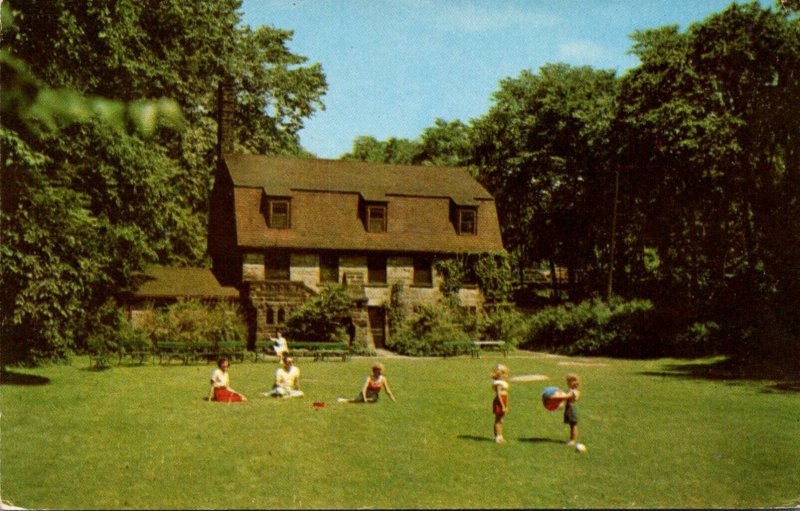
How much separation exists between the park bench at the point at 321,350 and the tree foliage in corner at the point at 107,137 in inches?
264

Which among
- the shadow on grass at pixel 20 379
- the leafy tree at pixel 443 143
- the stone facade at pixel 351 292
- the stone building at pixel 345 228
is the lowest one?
the shadow on grass at pixel 20 379

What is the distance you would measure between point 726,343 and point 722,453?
16894mm

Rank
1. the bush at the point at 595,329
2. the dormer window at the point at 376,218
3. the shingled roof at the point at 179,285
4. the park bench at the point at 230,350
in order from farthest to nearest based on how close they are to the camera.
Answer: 1. the dormer window at the point at 376,218
2. the bush at the point at 595,329
3. the shingled roof at the point at 179,285
4. the park bench at the point at 230,350

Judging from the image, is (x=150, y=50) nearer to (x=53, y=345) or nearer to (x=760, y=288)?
(x=53, y=345)

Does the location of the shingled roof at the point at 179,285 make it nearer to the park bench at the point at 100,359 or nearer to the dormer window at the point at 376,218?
the dormer window at the point at 376,218

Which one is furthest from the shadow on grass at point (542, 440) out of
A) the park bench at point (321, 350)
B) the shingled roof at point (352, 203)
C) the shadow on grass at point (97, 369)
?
the shingled roof at point (352, 203)

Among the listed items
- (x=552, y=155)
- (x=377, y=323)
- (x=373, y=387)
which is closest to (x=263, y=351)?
(x=377, y=323)

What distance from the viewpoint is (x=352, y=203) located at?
3750cm

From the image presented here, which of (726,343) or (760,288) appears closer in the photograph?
(760,288)

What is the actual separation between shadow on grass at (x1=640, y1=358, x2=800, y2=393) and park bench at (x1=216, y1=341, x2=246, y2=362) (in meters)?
13.2

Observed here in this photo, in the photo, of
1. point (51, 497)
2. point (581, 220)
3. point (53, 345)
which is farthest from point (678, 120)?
point (51, 497)

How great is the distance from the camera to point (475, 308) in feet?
122

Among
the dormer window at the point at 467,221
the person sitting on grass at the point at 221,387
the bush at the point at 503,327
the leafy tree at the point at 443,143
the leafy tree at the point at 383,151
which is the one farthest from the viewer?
the leafy tree at the point at 383,151

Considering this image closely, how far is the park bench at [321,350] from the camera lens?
23734 mm
